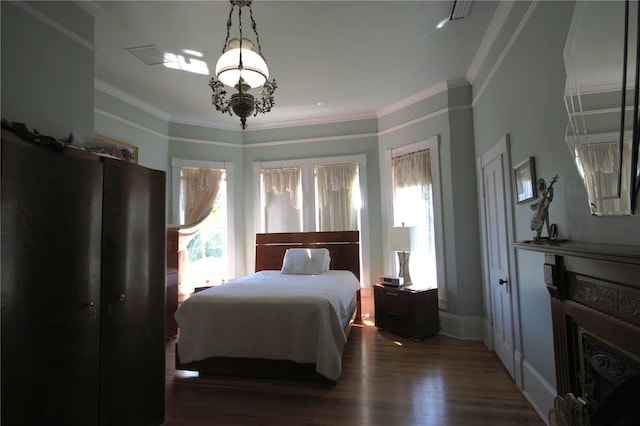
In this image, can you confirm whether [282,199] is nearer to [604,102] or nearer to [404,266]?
[404,266]

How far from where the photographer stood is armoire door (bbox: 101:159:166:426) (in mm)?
1888

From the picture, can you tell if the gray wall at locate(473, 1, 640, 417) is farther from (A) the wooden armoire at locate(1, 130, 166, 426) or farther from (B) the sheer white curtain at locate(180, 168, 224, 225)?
(B) the sheer white curtain at locate(180, 168, 224, 225)

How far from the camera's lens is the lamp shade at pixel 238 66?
7.38 feet

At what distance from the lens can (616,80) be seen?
1.24 metres

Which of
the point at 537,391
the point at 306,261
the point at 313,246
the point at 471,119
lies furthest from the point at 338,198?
the point at 537,391

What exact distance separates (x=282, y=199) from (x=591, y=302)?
4.42 meters

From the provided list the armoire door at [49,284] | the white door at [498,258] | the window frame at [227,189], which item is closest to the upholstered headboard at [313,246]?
the window frame at [227,189]

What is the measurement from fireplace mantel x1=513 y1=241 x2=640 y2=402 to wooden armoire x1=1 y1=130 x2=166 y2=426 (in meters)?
2.38

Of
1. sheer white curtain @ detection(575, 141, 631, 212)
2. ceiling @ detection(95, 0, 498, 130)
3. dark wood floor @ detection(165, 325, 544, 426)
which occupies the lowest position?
dark wood floor @ detection(165, 325, 544, 426)

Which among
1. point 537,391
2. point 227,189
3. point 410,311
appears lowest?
point 537,391

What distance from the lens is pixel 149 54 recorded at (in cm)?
334

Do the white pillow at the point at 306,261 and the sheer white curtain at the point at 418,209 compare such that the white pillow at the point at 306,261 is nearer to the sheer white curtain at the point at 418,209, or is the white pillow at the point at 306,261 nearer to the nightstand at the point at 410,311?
the nightstand at the point at 410,311

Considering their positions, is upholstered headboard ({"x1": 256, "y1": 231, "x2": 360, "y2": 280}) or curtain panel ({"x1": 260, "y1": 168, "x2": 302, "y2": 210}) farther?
curtain panel ({"x1": 260, "y1": 168, "x2": 302, "y2": 210})

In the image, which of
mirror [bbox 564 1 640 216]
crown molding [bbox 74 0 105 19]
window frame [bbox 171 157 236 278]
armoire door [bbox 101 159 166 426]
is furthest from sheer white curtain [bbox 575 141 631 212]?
window frame [bbox 171 157 236 278]
